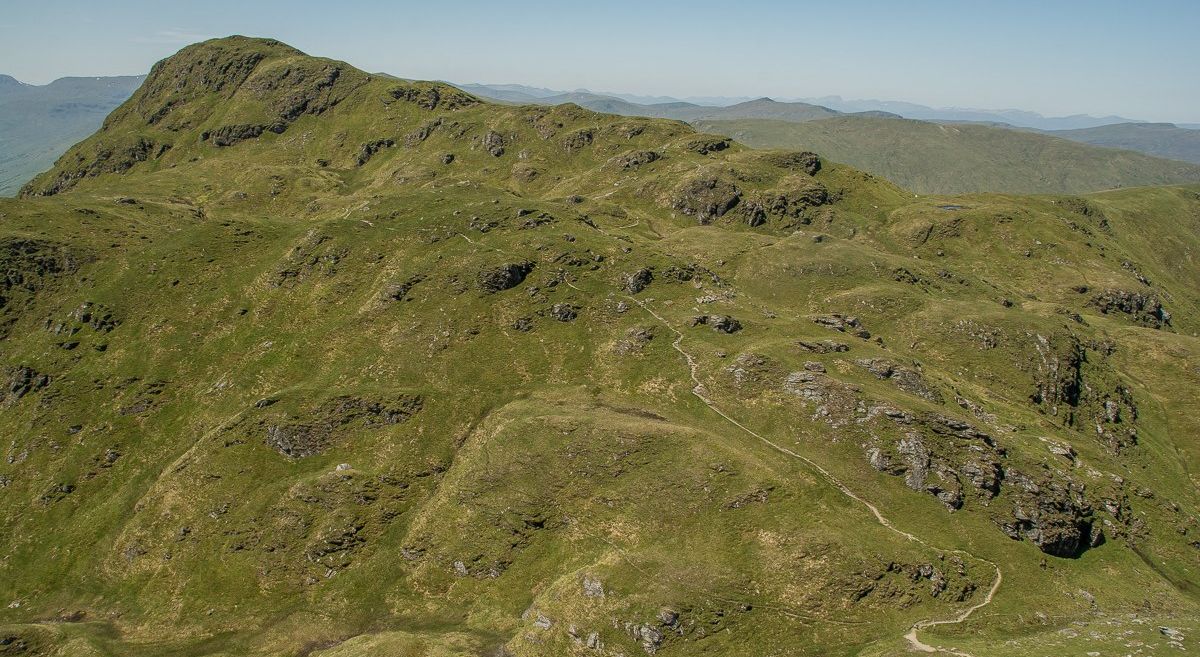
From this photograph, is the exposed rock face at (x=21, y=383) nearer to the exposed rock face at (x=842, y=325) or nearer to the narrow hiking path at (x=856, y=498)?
the narrow hiking path at (x=856, y=498)

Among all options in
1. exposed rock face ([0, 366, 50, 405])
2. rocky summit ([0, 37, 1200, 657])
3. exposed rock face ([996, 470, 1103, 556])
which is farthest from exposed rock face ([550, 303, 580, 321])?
exposed rock face ([0, 366, 50, 405])

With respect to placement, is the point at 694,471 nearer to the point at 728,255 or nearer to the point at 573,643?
the point at 573,643

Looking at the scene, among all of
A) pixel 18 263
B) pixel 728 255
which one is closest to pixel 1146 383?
pixel 728 255

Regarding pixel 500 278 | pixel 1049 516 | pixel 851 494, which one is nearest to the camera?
pixel 1049 516

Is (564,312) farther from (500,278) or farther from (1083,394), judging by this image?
(1083,394)

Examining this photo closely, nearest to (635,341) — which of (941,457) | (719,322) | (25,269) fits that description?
(719,322)

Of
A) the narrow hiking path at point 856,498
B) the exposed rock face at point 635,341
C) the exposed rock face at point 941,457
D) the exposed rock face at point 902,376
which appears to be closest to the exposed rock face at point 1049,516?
the exposed rock face at point 941,457

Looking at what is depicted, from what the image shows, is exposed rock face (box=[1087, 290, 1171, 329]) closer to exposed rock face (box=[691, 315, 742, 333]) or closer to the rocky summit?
the rocky summit
